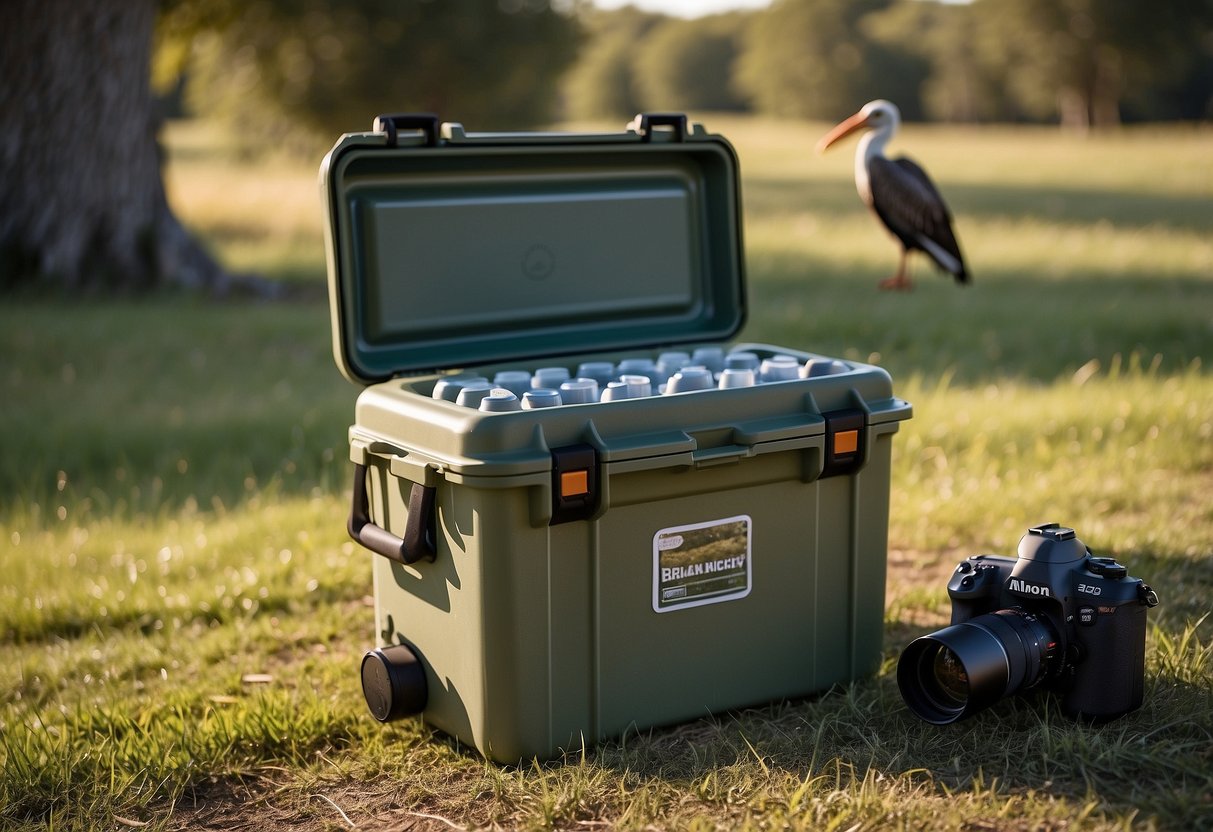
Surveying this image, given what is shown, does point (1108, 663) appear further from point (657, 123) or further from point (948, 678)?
point (657, 123)

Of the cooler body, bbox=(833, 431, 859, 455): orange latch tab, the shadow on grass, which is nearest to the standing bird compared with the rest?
the cooler body

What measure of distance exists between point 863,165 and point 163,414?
3.87m

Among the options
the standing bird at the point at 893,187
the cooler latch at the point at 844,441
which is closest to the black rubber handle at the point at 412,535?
the cooler latch at the point at 844,441

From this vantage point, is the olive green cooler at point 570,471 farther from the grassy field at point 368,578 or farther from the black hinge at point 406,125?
the grassy field at point 368,578

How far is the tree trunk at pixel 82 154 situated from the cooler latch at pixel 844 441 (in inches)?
306

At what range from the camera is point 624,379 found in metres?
3.04

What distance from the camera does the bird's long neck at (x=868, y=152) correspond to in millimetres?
3527

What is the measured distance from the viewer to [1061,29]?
41.2 meters

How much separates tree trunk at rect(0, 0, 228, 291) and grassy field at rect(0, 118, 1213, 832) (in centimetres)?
55

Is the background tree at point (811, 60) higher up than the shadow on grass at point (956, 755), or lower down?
higher up

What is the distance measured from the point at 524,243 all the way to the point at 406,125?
1.69ft

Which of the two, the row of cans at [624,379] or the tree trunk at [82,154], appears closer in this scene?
the row of cans at [624,379]

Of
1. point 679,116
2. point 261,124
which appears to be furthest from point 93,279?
point 261,124

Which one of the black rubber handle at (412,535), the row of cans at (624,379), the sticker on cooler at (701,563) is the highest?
the row of cans at (624,379)
